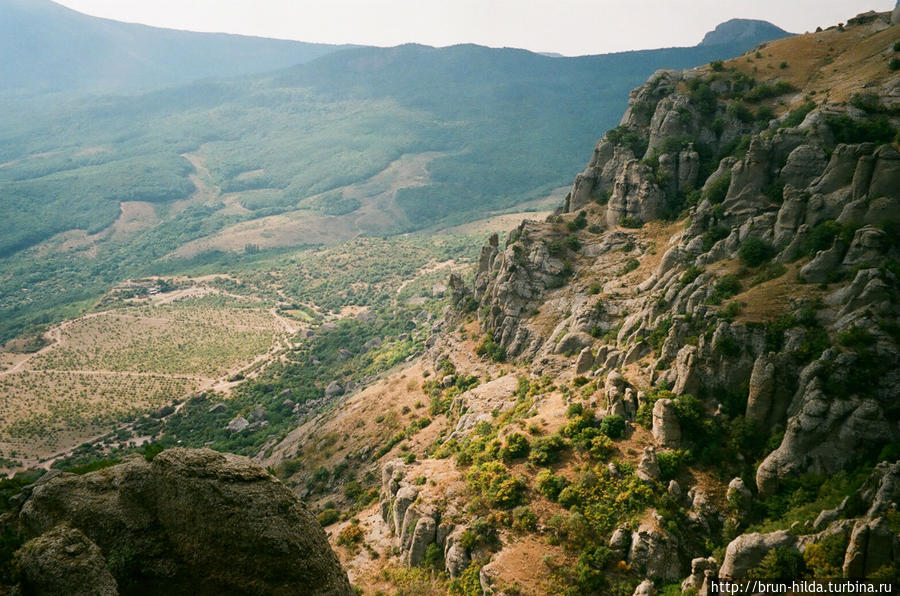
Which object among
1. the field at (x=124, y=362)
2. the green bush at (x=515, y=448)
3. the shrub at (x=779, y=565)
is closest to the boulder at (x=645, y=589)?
the shrub at (x=779, y=565)

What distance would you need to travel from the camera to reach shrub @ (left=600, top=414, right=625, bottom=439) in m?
38.7

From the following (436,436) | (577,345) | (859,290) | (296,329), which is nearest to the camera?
(859,290)

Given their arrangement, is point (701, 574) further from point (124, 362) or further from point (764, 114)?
point (124, 362)

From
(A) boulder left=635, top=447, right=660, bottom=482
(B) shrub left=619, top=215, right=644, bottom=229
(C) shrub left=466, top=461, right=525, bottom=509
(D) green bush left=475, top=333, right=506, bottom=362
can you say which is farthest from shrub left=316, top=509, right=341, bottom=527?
(B) shrub left=619, top=215, right=644, bottom=229

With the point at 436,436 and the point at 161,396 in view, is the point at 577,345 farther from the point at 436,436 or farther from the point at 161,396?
the point at 161,396

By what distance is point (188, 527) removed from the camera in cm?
2139

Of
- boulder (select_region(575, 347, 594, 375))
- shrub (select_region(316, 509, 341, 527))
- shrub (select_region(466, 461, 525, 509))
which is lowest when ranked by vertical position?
shrub (select_region(316, 509, 341, 527))

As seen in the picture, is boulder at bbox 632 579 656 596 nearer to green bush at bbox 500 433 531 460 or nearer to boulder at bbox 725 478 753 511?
boulder at bbox 725 478 753 511

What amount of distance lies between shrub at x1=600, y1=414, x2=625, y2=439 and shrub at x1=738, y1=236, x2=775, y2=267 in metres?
17.0

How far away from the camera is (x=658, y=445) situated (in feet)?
Answer: 120

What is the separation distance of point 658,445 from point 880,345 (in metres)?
14.4

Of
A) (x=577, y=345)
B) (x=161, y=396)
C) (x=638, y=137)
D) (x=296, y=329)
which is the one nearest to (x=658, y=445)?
(x=577, y=345)

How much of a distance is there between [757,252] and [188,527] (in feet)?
142

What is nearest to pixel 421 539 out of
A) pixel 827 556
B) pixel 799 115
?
pixel 827 556
